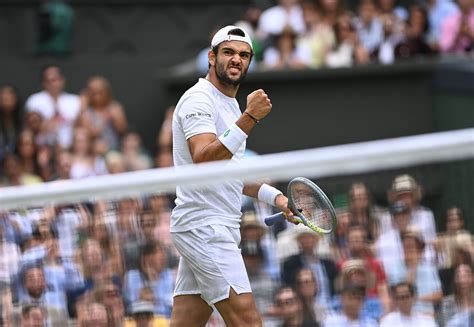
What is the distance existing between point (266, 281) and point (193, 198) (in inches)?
23.5

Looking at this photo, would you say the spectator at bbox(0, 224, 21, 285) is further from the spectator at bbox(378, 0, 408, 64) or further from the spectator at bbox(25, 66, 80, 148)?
the spectator at bbox(378, 0, 408, 64)

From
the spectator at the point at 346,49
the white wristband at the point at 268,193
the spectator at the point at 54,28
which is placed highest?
the spectator at the point at 54,28

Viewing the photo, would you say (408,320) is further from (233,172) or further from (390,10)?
(390,10)

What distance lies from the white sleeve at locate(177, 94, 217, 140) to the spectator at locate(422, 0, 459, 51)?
9.24m

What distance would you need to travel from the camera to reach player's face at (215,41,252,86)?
23.1 ft

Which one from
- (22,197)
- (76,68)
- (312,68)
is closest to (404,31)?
(312,68)

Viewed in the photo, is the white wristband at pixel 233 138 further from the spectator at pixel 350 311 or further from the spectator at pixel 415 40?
the spectator at pixel 415 40

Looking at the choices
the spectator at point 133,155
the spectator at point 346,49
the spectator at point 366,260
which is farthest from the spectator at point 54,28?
the spectator at point 366,260

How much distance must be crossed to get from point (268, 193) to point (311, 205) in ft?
0.96

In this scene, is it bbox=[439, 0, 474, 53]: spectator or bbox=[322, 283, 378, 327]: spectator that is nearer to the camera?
bbox=[322, 283, 378, 327]: spectator

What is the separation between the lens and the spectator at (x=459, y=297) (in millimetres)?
6352

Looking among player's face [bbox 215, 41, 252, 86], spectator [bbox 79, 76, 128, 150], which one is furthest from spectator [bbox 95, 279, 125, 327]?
spectator [bbox 79, 76, 128, 150]

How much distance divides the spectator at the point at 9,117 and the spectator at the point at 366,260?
861 centimetres

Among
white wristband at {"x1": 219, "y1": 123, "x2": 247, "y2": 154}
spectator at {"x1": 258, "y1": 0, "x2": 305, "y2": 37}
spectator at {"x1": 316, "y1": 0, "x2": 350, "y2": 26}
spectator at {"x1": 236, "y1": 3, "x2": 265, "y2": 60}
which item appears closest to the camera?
white wristband at {"x1": 219, "y1": 123, "x2": 247, "y2": 154}
